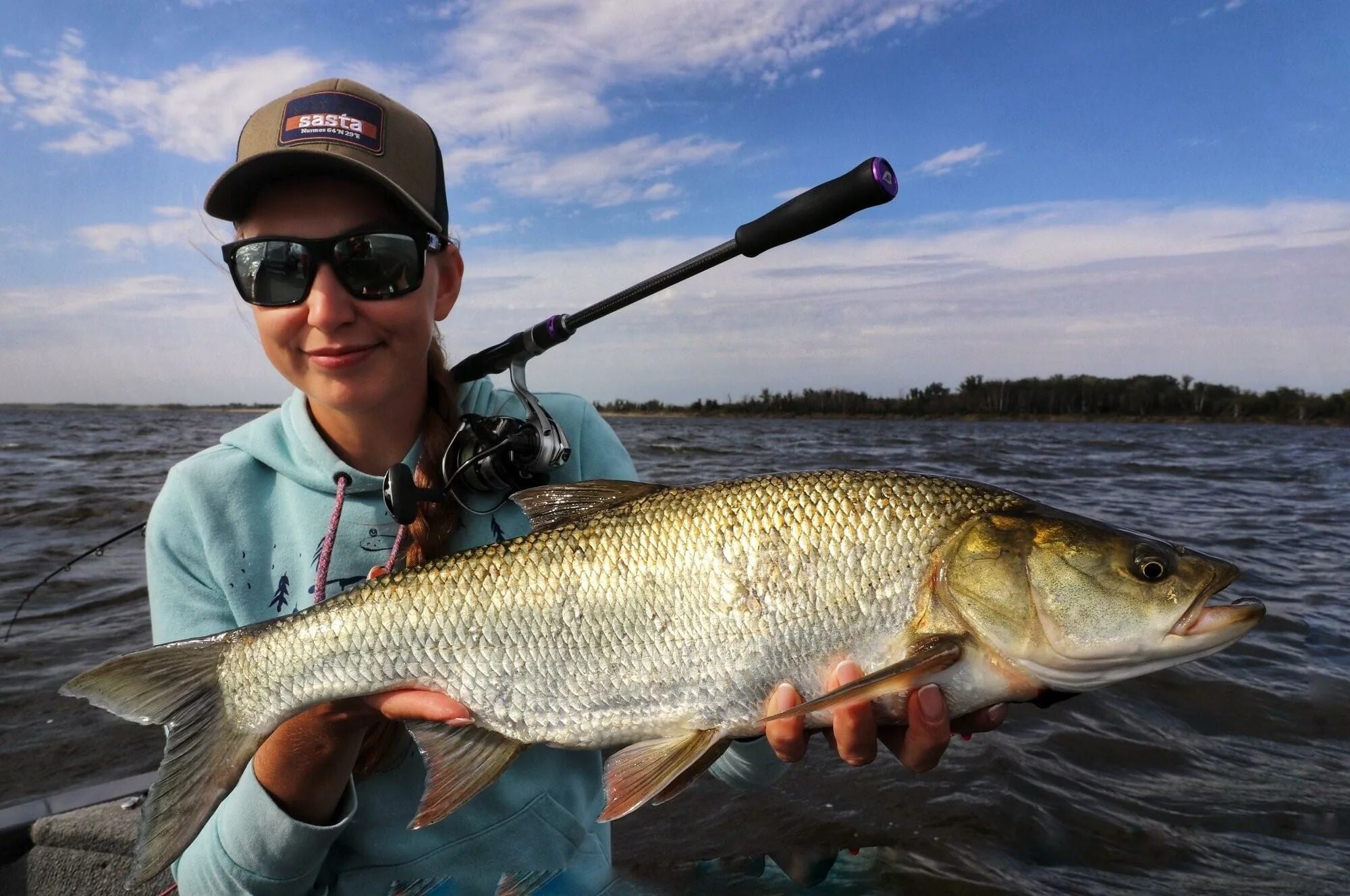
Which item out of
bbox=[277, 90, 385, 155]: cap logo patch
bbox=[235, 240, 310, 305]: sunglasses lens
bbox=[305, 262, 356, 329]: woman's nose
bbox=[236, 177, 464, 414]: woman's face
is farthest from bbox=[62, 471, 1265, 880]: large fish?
bbox=[277, 90, 385, 155]: cap logo patch

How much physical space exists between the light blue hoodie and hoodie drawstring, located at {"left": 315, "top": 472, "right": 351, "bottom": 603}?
0.03 metres

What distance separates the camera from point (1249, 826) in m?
4.31

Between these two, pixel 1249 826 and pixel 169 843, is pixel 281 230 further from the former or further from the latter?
pixel 1249 826

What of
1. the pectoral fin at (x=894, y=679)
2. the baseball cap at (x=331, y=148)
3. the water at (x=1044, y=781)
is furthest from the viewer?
the water at (x=1044, y=781)

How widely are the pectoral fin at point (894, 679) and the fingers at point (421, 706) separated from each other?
85 centimetres

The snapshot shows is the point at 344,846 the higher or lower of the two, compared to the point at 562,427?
lower

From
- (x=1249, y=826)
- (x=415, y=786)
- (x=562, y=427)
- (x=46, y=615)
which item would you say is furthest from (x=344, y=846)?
(x=46, y=615)

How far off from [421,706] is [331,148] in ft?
5.36

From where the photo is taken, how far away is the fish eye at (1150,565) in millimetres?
2057

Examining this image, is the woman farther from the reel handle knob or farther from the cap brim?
the reel handle knob

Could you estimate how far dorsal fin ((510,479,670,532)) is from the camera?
240 cm

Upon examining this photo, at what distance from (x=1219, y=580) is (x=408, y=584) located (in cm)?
221

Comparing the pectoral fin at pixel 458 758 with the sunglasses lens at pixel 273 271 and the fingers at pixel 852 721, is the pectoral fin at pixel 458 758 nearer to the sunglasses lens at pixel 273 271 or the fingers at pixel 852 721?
the fingers at pixel 852 721

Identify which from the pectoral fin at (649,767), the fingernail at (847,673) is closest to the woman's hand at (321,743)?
the pectoral fin at (649,767)
